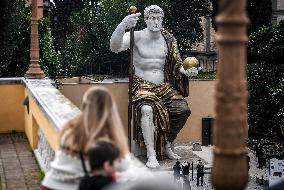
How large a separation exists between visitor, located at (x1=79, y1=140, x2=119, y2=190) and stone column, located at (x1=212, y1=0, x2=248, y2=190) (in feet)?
1.75

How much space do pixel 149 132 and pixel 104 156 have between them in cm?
1007

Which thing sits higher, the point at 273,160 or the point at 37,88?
the point at 37,88

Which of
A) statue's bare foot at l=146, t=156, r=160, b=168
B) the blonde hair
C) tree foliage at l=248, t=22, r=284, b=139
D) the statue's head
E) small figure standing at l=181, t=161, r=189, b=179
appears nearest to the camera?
the blonde hair

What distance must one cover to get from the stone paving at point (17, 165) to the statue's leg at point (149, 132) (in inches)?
160

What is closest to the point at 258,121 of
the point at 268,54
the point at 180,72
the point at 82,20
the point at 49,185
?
the point at 268,54

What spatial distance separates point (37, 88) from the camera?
9.00 metres

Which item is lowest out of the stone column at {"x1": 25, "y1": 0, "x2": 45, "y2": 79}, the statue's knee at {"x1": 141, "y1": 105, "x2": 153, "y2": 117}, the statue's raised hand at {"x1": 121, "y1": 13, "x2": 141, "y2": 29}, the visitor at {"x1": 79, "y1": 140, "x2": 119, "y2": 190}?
the statue's knee at {"x1": 141, "y1": 105, "x2": 153, "y2": 117}

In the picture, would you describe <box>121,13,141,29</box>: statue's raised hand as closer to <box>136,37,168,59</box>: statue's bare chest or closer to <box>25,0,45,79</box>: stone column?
<box>136,37,168,59</box>: statue's bare chest

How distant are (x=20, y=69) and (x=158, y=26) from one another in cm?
540

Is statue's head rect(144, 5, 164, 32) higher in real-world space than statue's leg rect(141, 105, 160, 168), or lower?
higher

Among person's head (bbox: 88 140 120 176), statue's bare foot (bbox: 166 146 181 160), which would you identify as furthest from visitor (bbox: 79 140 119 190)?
statue's bare foot (bbox: 166 146 181 160)

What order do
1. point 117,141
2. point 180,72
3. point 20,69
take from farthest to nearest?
point 20,69 < point 180,72 < point 117,141

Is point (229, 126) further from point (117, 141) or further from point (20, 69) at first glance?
point (20, 69)

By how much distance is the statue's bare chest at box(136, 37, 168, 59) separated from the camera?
13.4 m
